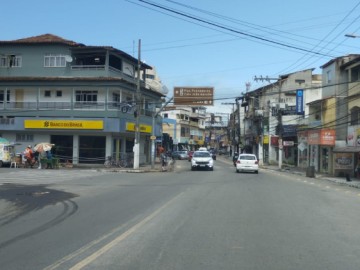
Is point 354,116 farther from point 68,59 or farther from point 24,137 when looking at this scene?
point 24,137

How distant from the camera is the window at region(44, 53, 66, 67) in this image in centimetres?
4522

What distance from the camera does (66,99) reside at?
44844 millimetres

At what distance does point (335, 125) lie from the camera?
4028cm

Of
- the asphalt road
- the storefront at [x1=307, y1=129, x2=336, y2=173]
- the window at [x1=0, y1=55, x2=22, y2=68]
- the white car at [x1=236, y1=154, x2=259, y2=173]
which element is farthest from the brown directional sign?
the asphalt road

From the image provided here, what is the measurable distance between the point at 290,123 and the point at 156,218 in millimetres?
59058

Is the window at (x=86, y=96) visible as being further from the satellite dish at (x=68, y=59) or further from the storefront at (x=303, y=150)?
the storefront at (x=303, y=150)

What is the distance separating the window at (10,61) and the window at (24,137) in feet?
22.8

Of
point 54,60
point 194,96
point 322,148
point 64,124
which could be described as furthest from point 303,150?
point 54,60

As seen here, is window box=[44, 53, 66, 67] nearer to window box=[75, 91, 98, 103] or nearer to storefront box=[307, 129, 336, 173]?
window box=[75, 91, 98, 103]

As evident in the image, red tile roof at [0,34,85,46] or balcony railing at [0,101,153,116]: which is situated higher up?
red tile roof at [0,34,85,46]

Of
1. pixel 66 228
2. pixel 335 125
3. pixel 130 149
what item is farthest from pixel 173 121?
pixel 66 228

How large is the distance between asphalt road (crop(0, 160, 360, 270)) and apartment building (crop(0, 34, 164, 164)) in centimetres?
2646

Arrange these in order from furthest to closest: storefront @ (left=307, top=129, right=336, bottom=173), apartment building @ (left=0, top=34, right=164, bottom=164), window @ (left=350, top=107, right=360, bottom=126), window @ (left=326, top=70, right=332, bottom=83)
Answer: apartment building @ (left=0, top=34, right=164, bottom=164) < window @ (left=326, top=70, right=332, bottom=83) < storefront @ (left=307, top=129, right=336, bottom=173) < window @ (left=350, top=107, right=360, bottom=126)

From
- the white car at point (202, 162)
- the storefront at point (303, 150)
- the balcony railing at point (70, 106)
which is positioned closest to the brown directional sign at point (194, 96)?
the white car at point (202, 162)
